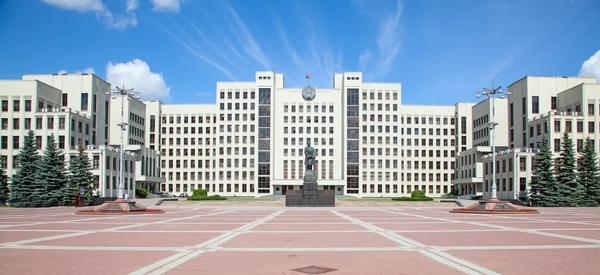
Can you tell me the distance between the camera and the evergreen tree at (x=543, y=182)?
48531 mm

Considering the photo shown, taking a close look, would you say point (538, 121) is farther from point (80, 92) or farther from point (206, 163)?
point (80, 92)

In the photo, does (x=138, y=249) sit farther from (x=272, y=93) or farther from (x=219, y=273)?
(x=272, y=93)

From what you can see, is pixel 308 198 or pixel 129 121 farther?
pixel 129 121

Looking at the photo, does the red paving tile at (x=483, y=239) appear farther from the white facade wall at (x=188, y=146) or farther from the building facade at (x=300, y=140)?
the white facade wall at (x=188, y=146)

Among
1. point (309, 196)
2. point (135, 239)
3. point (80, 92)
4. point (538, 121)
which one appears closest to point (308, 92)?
point (80, 92)

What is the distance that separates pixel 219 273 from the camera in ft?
27.7

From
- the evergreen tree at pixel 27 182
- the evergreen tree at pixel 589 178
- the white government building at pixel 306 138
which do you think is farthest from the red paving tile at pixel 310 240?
Answer: the white government building at pixel 306 138

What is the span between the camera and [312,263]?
378 inches

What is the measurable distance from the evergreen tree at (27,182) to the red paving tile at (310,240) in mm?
36276

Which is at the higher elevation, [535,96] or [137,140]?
[535,96]

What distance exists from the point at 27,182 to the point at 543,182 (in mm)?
48879

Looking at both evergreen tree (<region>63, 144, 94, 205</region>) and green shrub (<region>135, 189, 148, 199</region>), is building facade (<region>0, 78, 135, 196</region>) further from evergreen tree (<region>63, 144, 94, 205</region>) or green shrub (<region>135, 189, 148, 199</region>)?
evergreen tree (<region>63, 144, 94, 205</region>)

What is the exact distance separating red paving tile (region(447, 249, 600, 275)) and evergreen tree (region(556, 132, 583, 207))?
41287 mm

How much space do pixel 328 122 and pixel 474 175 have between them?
2862cm
